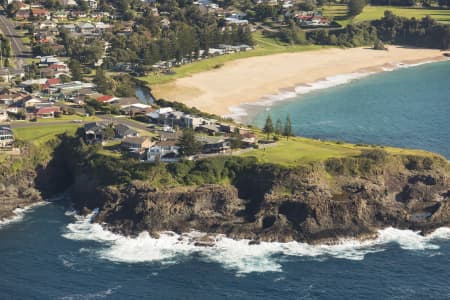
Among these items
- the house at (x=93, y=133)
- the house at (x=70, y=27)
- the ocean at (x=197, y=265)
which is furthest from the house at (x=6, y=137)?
the house at (x=70, y=27)

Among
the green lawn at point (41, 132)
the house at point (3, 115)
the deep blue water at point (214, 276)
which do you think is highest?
the house at point (3, 115)

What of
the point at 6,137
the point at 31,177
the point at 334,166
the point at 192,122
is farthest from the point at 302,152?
the point at 6,137

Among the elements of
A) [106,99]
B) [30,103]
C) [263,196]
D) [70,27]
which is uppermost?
[70,27]

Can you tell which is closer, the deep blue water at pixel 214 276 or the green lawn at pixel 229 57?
the deep blue water at pixel 214 276

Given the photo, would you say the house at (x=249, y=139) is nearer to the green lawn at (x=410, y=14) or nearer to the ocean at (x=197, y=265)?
the ocean at (x=197, y=265)

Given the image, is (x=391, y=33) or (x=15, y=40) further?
(x=391, y=33)

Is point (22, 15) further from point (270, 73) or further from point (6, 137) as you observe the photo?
point (6, 137)

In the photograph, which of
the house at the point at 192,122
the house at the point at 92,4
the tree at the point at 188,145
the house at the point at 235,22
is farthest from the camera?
the house at the point at 92,4
